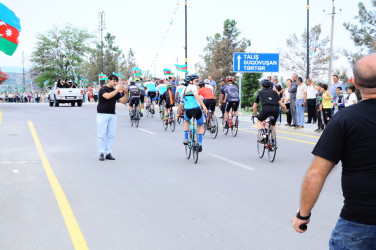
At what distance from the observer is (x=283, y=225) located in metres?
5.79

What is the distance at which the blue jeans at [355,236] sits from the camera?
8.46ft

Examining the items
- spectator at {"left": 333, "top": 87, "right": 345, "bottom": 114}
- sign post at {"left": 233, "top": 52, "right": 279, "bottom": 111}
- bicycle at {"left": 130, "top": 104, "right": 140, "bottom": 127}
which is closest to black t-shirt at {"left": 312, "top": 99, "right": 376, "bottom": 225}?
spectator at {"left": 333, "top": 87, "right": 345, "bottom": 114}

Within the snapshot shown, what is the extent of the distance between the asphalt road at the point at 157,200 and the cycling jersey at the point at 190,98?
1.19 metres

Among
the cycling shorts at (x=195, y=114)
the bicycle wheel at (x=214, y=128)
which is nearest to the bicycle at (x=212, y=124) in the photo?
the bicycle wheel at (x=214, y=128)

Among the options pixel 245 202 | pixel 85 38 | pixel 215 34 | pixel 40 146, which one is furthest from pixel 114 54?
pixel 245 202

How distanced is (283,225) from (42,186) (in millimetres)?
4082

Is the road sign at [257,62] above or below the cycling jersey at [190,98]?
above

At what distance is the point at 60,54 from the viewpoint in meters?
96.2

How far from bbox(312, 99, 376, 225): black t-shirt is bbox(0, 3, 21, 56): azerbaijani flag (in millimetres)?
14177

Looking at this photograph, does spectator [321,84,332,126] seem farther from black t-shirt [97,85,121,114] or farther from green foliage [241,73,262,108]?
green foliage [241,73,262,108]

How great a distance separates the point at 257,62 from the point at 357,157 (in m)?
26.9

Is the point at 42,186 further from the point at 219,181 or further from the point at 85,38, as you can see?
the point at 85,38

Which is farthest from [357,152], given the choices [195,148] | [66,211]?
[195,148]

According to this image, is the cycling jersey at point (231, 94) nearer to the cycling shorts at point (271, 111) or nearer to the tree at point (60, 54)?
the cycling shorts at point (271, 111)
